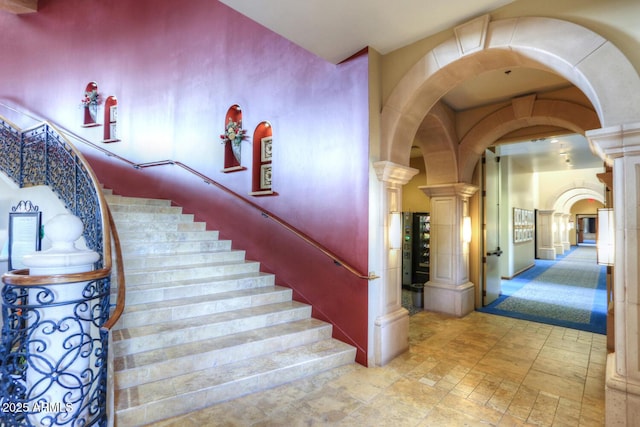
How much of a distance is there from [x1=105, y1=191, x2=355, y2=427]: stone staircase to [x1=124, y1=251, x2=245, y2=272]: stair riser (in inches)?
0.5

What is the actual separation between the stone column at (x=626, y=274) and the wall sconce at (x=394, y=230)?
1850 millimetres

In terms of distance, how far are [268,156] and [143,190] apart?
3.36m

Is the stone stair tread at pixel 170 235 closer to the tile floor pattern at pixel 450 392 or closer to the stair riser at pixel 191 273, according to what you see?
the stair riser at pixel 191 273

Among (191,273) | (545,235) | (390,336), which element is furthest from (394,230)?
(545,235)

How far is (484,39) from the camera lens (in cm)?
284

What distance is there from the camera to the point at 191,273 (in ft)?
13.3

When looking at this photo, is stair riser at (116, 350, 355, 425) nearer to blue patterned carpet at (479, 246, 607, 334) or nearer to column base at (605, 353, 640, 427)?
column base at (605, 353, 640, 427)

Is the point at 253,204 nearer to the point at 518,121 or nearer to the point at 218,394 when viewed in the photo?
the point at 218,394

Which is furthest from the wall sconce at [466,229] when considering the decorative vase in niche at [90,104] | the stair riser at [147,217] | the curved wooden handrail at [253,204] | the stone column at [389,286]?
the decorative vase in niche at [90,104]

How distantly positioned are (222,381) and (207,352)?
0.32m

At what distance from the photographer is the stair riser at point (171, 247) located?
427 centimetres

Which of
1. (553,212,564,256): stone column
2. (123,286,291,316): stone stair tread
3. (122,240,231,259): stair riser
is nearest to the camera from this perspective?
(123,286,291,316): stone stair tread

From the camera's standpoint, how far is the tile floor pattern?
250 cm

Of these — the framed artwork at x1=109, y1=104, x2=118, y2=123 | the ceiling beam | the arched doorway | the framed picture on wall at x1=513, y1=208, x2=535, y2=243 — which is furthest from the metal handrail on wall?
the framed picture on wall at x1=513, y1=208, x2=535, y2=243
